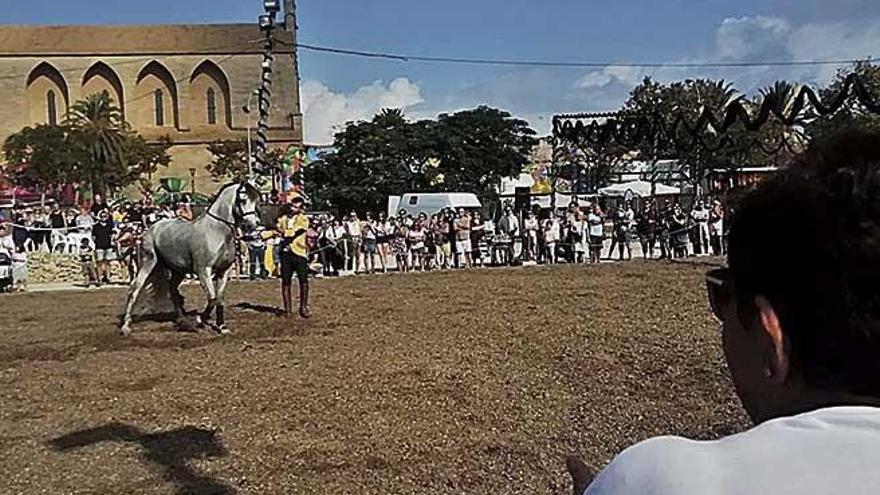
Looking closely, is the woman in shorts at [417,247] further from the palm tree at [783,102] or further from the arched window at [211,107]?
the arched window at [211,107]

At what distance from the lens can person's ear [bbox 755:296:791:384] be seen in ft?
3.92

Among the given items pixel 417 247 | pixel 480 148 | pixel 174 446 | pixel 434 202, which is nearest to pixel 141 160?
pixel 480 148

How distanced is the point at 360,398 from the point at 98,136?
72420 millimetres

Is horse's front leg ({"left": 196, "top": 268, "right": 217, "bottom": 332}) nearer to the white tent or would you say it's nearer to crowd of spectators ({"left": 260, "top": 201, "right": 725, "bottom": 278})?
crowd of spectators ({"left": 260, "top": 201, "right": 725, "bottom": 278})

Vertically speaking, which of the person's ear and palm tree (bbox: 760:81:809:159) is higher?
palm tree (bbox: 760:81:809:159)

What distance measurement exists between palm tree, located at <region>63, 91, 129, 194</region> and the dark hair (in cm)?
7631

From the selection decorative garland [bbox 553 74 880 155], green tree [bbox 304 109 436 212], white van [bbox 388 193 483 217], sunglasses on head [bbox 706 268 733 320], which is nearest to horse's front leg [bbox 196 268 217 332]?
decorative garland [bbox 553 74 880 155]

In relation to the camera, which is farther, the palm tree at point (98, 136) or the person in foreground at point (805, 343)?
the palm tree at point (98, 136)

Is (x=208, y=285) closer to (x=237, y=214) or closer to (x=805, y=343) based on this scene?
(x=237, y=214)

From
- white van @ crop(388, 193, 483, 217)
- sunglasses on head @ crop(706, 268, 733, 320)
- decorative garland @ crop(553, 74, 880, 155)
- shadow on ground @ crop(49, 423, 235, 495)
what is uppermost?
decorative garland @ crop(553, 74, 880, 155)

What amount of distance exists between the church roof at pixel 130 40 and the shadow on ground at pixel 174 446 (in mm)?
89297

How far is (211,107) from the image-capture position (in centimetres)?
9512

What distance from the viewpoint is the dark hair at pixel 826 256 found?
1120mm

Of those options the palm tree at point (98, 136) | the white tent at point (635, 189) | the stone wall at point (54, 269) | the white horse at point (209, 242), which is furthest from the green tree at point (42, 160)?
the white horse at point (209, 242)
